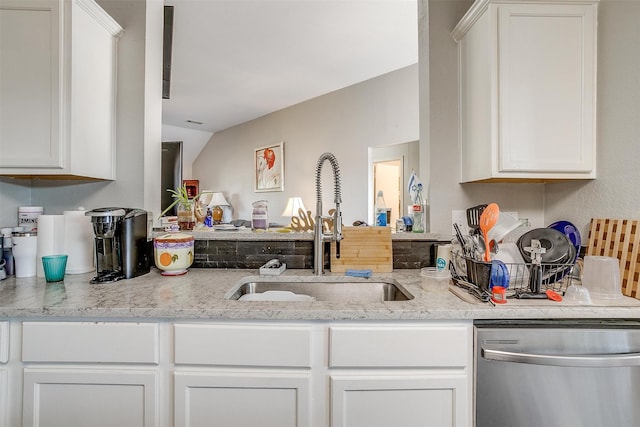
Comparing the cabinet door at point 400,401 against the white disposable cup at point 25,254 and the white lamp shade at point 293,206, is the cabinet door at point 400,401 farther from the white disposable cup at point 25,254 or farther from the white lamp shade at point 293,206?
the white lamp shade at point 293,206

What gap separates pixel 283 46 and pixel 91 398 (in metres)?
2.77

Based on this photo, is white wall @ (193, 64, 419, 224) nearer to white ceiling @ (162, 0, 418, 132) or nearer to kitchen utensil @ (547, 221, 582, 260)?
white ceiling @ (162, 0, 418, 132)

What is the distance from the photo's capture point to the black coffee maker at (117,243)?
1.26 m

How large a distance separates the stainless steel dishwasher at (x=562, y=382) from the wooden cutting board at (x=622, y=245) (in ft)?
0.74

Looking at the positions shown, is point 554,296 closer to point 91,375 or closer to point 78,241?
point 91,375

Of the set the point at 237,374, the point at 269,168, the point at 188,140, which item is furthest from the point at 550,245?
the point at 188,140

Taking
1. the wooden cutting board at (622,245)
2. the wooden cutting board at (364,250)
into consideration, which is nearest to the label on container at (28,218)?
the wooden cutting board at (364,250)

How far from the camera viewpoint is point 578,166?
4.19ft

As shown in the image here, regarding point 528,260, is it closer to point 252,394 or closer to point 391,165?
point 252,394

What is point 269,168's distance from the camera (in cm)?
499

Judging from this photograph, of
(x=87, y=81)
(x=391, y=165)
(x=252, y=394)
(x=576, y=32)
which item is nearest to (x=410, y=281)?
(x=252, y=394)

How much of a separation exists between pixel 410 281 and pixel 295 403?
65cm

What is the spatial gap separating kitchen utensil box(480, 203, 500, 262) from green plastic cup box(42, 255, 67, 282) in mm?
1688

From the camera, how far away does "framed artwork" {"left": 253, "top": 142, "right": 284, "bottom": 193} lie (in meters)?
4.77
